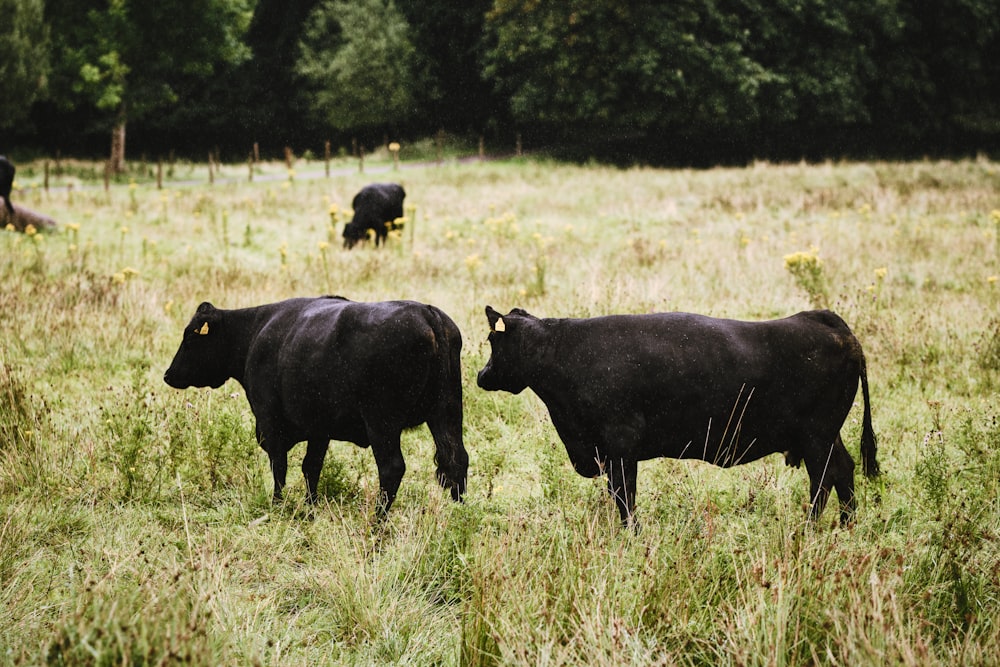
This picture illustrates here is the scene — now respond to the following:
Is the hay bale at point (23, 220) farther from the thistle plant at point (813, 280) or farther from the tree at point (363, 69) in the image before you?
the tree at point (363, 69)

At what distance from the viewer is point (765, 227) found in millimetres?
14578

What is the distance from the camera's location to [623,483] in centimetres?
405

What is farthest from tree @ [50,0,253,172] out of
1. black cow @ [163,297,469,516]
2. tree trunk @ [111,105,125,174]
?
black cow @ [163,297,469,516]

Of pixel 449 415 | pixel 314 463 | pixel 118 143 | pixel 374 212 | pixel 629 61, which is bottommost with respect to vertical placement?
pixel 314 463

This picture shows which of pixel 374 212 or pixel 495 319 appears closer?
pixel 495 319

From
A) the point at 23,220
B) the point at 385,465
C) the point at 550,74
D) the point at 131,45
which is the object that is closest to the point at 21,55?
the point at 131,45

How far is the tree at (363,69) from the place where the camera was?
41.8 meters

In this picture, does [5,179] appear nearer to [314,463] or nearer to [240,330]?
[240,330]

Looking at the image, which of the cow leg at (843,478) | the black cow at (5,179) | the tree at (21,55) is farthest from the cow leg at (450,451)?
the tree at (21,55)

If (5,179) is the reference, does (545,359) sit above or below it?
below

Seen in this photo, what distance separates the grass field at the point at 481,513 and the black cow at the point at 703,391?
0.91ft

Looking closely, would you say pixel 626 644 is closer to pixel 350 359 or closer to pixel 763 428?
pixel 763 428

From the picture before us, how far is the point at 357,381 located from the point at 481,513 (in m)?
1.00

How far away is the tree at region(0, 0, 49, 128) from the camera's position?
948 inches
